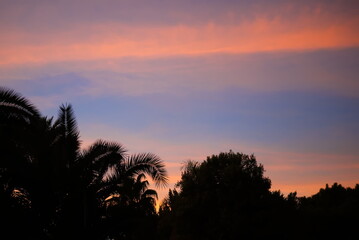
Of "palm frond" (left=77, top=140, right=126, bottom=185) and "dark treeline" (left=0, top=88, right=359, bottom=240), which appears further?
"palm frond" (left=77, top=140, right=126, bottom=185)

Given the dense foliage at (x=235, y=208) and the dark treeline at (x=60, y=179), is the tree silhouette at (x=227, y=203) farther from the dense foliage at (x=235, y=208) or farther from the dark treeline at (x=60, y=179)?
the dark treeline at (x=60, y=179)

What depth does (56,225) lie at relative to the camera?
17.8 meters

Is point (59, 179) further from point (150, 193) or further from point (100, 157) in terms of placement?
point (150, 193)

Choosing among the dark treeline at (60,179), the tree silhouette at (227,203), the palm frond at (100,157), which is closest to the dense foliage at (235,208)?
the tree silhouette at (227,203)

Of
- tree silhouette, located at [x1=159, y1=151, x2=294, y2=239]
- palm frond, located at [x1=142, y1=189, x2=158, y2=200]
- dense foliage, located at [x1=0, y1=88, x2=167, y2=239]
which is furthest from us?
palm frond, located at [x1=142, y1=189, x2=158, y2=200]

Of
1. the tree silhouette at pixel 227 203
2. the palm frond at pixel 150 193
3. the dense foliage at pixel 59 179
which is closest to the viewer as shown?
the dense foliage at pixel 59 179

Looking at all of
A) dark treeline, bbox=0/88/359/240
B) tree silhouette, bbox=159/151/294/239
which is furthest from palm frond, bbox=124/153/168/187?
tree silhouette, bbox=159/151/294/239

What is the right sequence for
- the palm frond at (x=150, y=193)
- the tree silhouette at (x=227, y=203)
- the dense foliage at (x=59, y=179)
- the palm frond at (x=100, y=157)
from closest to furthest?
the dense foliage at (x=59, y=179), the palm frond at (x=100, y=157), the tree silhouette at (x=227, y=203), the palm frond at (x=150, y=193)

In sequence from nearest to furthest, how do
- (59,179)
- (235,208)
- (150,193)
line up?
(59,179)
(235,208)
(150,193)

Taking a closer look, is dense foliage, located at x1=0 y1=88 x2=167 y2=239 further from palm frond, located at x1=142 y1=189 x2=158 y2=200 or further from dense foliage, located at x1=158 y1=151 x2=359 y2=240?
palm frond, located at x1=142 y1=189 x2=158 y2=200

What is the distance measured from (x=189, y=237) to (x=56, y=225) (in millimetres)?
22512

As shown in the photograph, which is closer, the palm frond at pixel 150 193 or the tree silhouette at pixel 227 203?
the tree silhouette at pixel 227 203

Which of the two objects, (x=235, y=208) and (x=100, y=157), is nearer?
(x=100, y=157)

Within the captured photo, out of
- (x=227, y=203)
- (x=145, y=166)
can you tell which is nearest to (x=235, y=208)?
(x=227, y=203)
